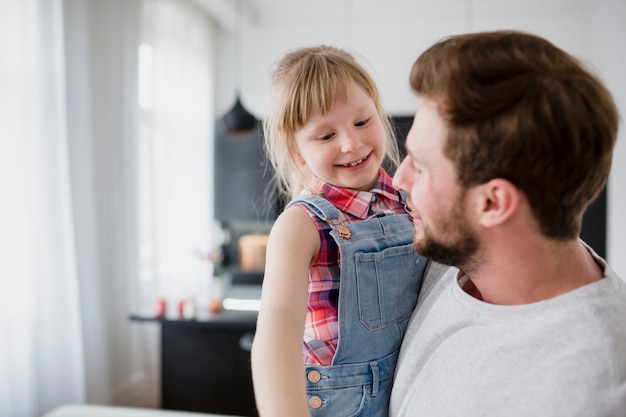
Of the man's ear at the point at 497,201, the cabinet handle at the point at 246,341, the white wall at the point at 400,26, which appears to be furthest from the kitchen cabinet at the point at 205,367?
the man's ear at the point at 497,201

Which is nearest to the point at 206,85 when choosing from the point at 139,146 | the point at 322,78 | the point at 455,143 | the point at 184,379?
the point at 139,146

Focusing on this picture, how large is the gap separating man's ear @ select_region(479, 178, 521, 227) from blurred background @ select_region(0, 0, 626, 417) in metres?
2.48

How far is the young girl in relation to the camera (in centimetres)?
83

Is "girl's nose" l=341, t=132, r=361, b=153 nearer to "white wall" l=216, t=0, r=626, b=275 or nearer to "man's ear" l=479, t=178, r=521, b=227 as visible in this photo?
"man's ear" l=479, t=178, r=521, b=227

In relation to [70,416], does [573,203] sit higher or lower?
higher

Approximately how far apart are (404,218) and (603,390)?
46 cm

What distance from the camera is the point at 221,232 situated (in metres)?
5.00

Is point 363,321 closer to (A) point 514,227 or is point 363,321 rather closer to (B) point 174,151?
(A) point 514,227

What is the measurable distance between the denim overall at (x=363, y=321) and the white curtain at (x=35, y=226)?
2.22m

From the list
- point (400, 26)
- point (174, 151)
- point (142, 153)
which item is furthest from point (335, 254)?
point (400, 26)

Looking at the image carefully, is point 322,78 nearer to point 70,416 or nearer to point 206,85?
point 70,416

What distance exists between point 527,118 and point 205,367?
9.78 feet

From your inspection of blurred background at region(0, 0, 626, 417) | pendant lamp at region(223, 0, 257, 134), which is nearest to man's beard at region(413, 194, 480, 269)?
blurred background at region(0, 0, 626, 417)

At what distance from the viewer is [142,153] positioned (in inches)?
154
